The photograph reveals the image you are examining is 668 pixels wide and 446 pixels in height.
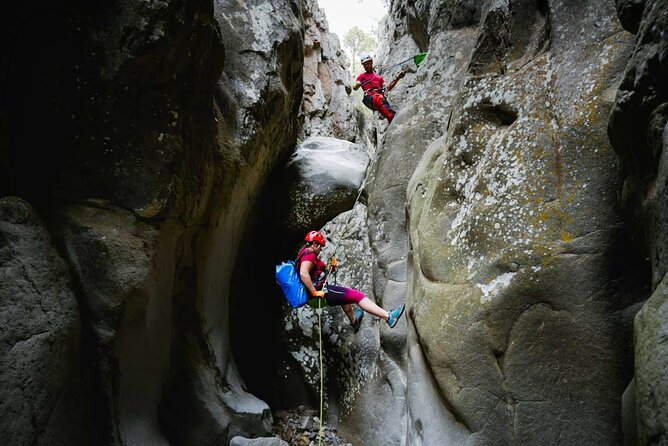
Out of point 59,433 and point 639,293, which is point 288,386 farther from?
point 639,293

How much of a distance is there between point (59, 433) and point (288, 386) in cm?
421

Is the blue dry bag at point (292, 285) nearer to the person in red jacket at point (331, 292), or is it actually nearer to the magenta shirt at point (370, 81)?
the person in red jacket at point (331, 292)

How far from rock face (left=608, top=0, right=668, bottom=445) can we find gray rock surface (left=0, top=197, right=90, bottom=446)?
464cm

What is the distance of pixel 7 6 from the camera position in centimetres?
424

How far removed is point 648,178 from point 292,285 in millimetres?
5059

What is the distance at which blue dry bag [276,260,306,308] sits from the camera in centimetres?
691

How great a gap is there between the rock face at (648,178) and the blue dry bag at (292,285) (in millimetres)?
4649

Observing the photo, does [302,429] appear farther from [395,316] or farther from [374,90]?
[374,90]

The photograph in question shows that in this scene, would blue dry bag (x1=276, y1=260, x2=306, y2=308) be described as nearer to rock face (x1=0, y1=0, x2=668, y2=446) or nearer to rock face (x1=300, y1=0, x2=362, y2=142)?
rock face (x1=0, y1=0, x2=668, y2=446)

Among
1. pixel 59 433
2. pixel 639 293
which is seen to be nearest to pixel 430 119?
pixel 639 293

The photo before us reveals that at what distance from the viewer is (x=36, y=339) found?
4.08m

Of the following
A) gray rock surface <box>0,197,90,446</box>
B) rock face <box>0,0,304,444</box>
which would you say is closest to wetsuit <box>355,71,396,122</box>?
rock face <box>0,0,304,444</box>

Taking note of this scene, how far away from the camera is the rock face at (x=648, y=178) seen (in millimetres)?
2334

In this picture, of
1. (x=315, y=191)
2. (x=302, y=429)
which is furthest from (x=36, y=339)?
(x=315, y=191)
